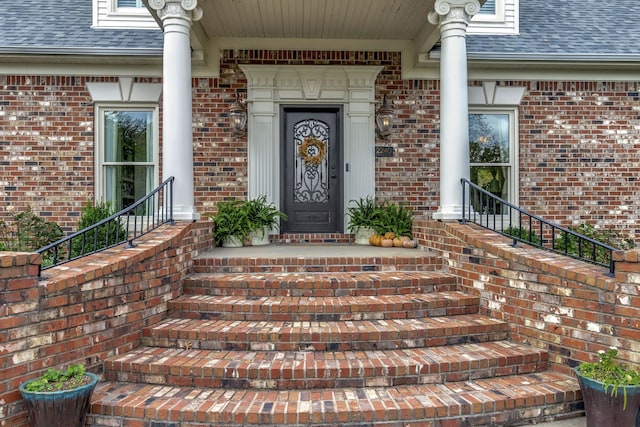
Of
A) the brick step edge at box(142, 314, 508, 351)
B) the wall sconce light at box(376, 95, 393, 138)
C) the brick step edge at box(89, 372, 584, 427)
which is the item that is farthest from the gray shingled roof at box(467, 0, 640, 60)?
the brick step edge at box(89, 372, 584, 427)

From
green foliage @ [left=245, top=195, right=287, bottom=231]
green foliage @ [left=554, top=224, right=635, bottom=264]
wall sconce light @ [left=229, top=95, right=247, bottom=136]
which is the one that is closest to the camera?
green foliage @ [left=245, top=195, right=287, bottom=231]

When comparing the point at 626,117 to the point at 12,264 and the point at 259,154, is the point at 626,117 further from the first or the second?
the point at 12,264

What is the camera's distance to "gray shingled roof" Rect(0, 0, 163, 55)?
18.9 feet

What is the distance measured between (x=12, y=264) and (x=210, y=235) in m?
2.56

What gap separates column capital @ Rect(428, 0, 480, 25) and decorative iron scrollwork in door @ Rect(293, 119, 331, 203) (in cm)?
221

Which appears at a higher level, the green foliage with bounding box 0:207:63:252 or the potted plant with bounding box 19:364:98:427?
the green foliage with bounding box 0:207:63:252

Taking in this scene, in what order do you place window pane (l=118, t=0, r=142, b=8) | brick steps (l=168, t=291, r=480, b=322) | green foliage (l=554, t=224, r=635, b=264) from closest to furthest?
1. brick steps (l=168, t=291, r=480, b=322)
2. green foliage (l=554, t=224, r=635, b=264)
3. window pane (l=118, t=0, r=142, b=8)

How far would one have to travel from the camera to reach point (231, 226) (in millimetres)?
5316

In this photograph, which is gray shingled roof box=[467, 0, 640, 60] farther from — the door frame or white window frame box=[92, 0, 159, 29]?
white window frame box=[92, 0, 159, 29]

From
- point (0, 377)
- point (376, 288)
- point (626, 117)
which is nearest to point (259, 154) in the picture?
point (376, 288)

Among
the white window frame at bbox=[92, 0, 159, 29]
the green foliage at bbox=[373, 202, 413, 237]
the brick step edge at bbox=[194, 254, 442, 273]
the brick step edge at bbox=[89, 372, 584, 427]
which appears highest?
the white window frame at bbox=[92, 0, 159, 29]

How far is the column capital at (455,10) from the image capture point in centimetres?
459

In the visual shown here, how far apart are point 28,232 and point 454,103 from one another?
5.63 m

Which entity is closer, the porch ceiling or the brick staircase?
the brick staircase
